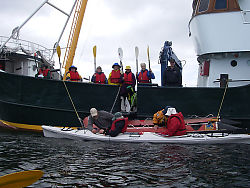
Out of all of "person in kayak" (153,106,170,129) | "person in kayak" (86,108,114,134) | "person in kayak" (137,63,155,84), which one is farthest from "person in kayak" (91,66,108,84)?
"person in kayak" (153,106,170,129)

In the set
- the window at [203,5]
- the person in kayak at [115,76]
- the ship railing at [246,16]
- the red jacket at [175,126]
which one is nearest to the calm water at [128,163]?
the red jacket at [175,126]

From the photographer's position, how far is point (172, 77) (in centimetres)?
945

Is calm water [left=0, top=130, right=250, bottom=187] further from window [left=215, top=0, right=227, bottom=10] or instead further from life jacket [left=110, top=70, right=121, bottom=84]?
window [left=215, top=0, right=227, bottom=10]

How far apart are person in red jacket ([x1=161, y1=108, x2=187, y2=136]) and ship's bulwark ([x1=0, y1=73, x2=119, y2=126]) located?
255cm

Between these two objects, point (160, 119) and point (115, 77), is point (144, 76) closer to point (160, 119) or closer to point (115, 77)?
point (115, 77)

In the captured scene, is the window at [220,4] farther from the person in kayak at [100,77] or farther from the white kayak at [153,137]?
the person in kayak at [100,77]

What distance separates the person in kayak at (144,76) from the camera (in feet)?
33.0

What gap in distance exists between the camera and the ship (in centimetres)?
Answer: 900

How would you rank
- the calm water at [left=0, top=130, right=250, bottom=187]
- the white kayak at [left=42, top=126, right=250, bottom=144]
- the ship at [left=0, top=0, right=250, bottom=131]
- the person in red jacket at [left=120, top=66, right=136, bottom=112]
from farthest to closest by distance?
the person in red jacket at [left=120, top=66, right=136, bottom=112] → the ship at [left=0, top=0, right=250, bottom=131] → the white kayak at [left=42, top=126, right=250, bottom=144] → the calm water at [left=0, top=130, right=250, bottom=187]

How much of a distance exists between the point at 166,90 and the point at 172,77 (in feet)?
2.26

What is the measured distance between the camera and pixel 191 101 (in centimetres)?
896

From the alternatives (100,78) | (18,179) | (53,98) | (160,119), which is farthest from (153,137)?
(18,179)

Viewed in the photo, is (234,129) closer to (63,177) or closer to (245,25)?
(245,25)

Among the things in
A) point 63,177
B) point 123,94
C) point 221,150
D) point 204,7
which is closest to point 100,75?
point 123,94
